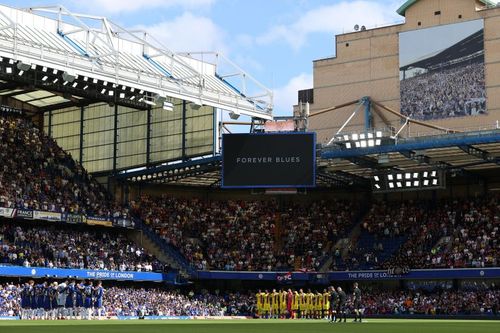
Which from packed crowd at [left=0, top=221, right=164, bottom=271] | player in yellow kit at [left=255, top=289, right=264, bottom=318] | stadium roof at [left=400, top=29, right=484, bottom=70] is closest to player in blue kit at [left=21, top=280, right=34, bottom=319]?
packed crowd at [left=0, top=221, right=164, bottom=271]

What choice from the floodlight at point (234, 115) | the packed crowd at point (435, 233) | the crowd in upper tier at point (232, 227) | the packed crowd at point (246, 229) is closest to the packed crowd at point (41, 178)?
the crowd in upper tier at point (232, 227)

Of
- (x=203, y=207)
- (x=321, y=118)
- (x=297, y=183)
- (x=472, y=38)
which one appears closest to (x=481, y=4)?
(x=472, y=38)

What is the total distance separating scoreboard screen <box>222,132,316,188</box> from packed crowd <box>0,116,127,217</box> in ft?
33.0

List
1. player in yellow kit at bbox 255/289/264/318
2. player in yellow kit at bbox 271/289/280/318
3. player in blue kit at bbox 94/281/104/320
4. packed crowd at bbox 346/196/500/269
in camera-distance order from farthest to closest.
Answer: packed crowd at bbox 346/196/500/269 < player in yellow kit at bbox 255/289/264/318 < player in yellow kit at bbox 271/289/280/318 < player in blue kit at bbox 94/281/104/320

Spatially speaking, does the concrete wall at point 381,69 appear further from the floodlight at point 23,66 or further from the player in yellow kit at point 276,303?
the floodlight at point 23,66

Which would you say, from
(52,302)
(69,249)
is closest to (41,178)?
(69,249)

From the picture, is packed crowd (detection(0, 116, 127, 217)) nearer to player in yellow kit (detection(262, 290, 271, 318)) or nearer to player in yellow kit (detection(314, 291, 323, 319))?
player in yellow kit (detection(262, 290, 271, 318))

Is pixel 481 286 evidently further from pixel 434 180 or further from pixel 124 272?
pixel 124 272

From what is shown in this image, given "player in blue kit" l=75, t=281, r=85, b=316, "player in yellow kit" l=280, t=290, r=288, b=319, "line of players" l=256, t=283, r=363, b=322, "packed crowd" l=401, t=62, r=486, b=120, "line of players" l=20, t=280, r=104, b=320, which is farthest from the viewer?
"packed crowd" l=401, t=62, r=486, b=120

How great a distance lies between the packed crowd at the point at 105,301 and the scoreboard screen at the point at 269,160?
8739 millimetres

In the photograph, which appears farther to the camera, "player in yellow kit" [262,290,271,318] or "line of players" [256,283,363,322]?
"player in yellow kit" [262,290,271,318]

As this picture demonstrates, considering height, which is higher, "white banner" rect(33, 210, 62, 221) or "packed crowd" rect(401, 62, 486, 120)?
"packed crowd" rect(401, 62, 486, 120)

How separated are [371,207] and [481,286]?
500 inches

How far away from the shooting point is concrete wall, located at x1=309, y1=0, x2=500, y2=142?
68.9m
